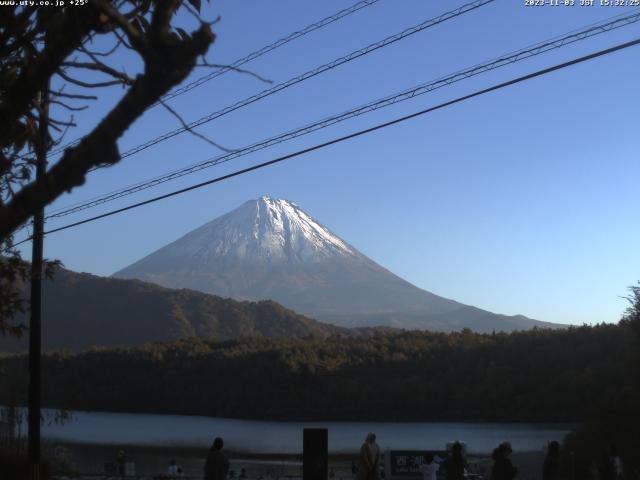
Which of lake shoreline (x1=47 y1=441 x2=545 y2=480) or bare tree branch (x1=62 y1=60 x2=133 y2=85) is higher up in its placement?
bare tree branch (x1=62 y1=60 x2=133 y2=85)

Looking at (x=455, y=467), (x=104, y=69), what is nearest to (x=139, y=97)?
(x=104, y=69)

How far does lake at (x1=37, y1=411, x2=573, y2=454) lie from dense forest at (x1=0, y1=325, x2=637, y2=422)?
287 centimetres

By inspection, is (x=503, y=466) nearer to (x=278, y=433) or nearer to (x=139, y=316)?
(x=278, y=433)

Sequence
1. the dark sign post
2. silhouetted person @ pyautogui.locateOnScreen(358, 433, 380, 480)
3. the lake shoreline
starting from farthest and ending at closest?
1. the lake shoreline
2. the dark sign post
3. silhouetted person @ pyautogui.locateOnScreen(358, 433, 380, 480)

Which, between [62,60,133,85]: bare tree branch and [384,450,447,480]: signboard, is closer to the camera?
[62,60,133,85]: bare tree branch

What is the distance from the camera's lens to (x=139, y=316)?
15300 cm

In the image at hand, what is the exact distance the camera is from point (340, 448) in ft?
196

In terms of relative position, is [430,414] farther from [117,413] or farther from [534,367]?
[117,413]

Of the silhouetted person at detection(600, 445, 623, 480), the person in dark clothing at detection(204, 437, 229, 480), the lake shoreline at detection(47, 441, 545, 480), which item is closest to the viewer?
the person in dark clothing at detection(204, 437, 229, 480)

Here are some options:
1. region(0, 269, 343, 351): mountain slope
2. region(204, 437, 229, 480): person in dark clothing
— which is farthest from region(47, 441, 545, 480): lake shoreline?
region(0, 269, 343, 351): mountain slope

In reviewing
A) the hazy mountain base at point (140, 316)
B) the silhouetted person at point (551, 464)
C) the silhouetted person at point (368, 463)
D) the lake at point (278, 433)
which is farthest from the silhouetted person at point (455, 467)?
the hazy mountain base at point (140, 316)

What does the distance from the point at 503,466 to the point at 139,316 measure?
145 metres

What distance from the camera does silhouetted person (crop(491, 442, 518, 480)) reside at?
448 inches

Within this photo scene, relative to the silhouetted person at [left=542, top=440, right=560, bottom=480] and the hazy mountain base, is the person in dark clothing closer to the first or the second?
the silhouetted person at [left=542, top=440, right=560, bottom=480]
